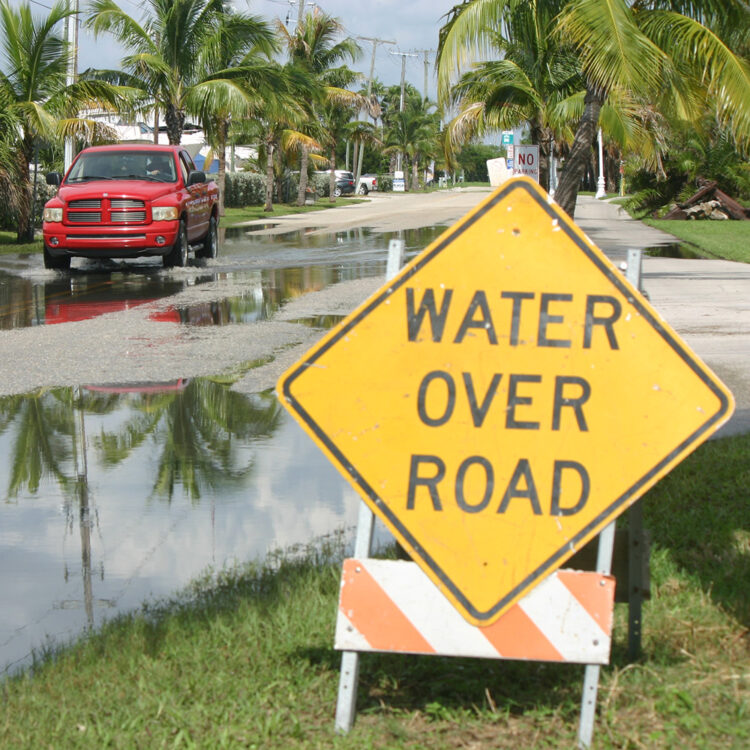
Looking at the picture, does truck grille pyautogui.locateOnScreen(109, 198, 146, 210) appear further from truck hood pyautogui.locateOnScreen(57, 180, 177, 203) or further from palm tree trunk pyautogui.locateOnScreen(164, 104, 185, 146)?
palm tree trunk pyautogui.locateOnScreen(164, 104, 185, 146)

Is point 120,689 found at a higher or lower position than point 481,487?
lower

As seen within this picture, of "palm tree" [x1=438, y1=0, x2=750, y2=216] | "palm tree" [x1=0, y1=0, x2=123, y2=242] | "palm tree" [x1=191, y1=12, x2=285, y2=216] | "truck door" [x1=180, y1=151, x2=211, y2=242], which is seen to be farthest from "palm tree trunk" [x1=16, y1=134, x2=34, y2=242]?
"palm tree" [x1=438, y1=0, x2=750, y2=216]

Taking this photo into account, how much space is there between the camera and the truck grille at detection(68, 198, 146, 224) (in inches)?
706

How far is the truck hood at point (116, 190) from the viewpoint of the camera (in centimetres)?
1795

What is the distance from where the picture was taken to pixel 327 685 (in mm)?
3820

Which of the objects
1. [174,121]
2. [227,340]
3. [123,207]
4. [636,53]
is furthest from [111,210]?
[174,121]

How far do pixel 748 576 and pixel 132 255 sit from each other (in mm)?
14776

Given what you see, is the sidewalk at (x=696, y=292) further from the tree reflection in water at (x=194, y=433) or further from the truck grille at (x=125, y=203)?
the truck grille at (x=125, y=203)

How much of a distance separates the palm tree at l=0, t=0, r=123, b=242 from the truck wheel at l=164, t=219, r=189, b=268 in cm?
659

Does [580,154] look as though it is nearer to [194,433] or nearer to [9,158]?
[194,433]

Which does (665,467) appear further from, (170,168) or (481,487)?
(170,168)

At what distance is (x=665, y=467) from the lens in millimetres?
3340

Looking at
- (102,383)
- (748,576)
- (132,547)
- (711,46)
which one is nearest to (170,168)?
(711,46)

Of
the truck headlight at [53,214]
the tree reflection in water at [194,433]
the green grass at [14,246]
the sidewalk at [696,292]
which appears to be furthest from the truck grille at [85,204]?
the tree reflection in water at [194,433]
